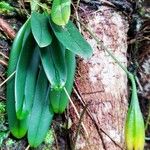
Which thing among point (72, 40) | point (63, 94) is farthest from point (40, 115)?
point (72, 40)

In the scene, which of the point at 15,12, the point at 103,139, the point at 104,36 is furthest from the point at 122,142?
the point at 15,12

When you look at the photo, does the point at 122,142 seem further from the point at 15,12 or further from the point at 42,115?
the point at 15,12

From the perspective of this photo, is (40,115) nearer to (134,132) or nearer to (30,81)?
(30,81)

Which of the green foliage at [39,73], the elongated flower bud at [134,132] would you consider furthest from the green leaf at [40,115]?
the elongated flower bud at [134,132]

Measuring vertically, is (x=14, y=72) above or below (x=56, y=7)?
below

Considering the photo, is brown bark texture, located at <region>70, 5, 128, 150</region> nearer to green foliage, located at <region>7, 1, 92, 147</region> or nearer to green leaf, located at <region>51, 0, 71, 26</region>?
green foliage, located at <region>7, 1, 92, 147</region>

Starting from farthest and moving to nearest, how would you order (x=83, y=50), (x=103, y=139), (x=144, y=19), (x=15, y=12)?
(x=144, y=19)
(x=15, y=12)
(x=103, y=139)
(x=83, y=50)

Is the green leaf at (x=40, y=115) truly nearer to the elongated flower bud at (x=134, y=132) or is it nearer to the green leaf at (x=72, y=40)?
the green leaf at (x=72, y=40)
